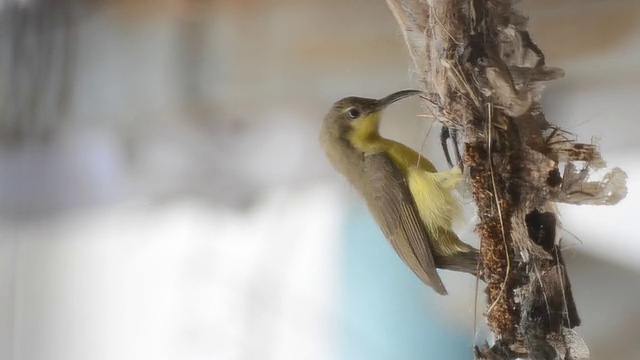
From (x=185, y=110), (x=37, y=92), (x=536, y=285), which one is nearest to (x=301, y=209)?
(x=185, y=110)

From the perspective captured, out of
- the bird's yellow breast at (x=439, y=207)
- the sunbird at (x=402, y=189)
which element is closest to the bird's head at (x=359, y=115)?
the sunbird at (x=402, y=189)

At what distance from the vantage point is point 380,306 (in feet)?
3.23

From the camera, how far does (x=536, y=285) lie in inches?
26.2

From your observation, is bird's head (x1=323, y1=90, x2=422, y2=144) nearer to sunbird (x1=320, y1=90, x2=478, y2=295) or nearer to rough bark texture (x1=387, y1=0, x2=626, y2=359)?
sunbird (x1=320, y1=90, x2=478, y2=295)

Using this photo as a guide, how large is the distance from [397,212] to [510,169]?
19 centimetres

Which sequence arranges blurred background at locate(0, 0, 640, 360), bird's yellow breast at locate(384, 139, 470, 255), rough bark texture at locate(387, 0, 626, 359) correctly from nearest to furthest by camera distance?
rough bark texture at locate(387, 0, 626, 359) < bird's yellow breast at locate(384, 139, 470, 255) < blurred background at locate(0, 0, 640, 360)

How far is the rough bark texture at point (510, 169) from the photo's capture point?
650 millimetres

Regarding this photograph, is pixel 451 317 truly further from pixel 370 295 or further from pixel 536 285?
pixel 536 285

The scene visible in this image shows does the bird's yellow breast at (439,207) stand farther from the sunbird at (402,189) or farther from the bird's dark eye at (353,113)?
the bird's dark eye at (353,113)

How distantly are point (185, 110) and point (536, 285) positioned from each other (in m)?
0.72

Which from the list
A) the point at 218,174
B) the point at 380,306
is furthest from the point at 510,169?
the point at 218,174

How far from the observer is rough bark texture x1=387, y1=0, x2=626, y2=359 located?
0.65m

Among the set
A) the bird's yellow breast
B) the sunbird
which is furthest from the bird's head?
the bird's yellow breast

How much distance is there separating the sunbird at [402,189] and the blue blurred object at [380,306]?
9 cm
